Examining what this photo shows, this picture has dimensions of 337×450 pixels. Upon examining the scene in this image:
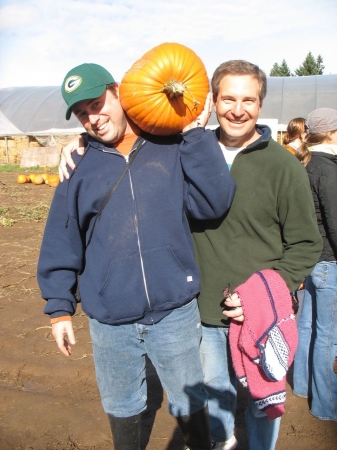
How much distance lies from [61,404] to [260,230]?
2190 millimetres

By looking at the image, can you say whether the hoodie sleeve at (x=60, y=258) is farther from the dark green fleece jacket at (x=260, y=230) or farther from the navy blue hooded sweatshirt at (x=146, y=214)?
the dark green fleece jacket at (x=260, y=230)

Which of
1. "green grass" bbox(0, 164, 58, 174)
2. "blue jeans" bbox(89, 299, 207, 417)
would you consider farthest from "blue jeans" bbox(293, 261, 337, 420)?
"green grass" bbox(0, 164, 58, 174)

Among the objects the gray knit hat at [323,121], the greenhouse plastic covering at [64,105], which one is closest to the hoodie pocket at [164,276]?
the gray knit hat at [323,121]

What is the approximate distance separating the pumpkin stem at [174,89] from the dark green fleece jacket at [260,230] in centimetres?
43

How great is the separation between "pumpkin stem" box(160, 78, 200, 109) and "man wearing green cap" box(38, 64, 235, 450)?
0.16 meters

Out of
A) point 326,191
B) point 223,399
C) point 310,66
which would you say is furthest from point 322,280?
point 310,66

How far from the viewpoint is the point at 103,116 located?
2.27 metres

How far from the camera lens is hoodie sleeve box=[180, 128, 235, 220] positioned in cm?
223

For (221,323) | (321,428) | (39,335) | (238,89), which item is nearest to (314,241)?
(221,323)

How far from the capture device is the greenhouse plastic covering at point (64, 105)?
21922 millimetres

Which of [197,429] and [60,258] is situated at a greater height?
[60,258]

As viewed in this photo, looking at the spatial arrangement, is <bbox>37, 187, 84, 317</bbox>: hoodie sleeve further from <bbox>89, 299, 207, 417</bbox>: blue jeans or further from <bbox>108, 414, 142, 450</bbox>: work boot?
<bbox>108, 414, 142, 450</bbox>: work boot

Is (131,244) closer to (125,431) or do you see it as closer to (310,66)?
(125,431)


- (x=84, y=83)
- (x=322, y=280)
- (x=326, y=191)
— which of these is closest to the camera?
(x=84, y=83)
